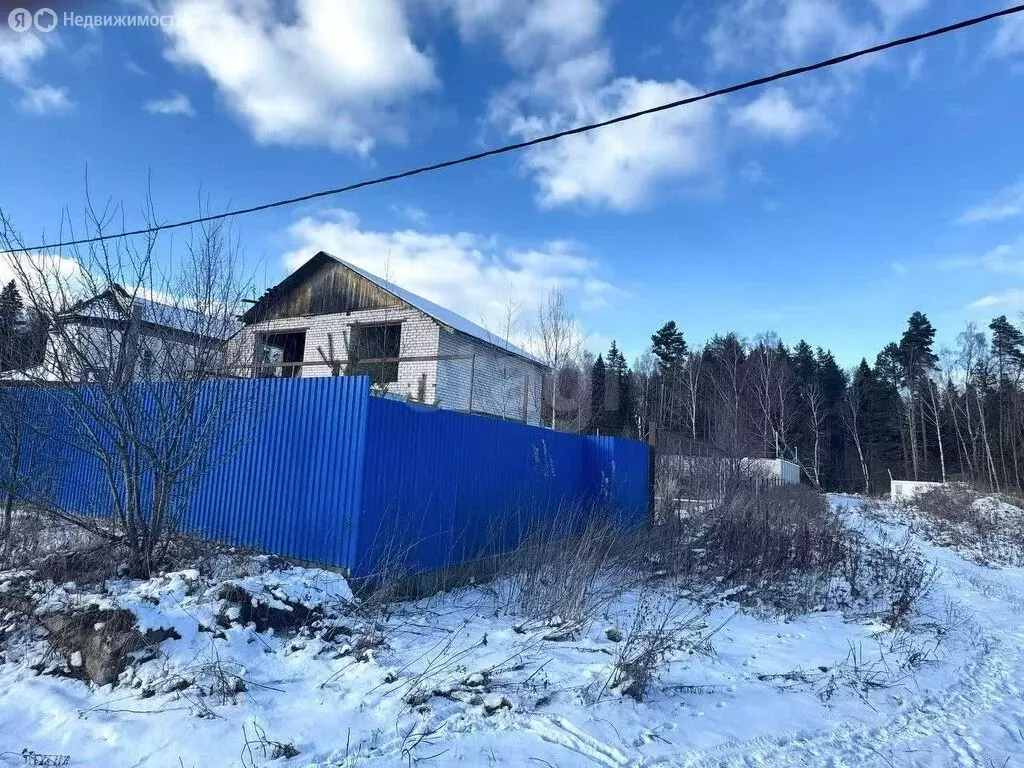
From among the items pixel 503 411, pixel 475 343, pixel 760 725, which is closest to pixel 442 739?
pixel 760 725

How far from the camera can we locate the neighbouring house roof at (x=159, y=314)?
5.79 metres

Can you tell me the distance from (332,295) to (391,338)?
2.12m

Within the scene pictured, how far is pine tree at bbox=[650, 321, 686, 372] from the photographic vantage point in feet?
165

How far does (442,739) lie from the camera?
9.79ft

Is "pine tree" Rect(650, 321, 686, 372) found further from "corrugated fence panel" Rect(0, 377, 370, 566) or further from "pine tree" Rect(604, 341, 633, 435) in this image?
"corrugated fence panel" Rect(0, 377, 370, 566)

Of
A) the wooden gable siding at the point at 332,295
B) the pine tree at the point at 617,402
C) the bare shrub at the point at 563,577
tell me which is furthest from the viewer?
the pine tree at the point at 617,402

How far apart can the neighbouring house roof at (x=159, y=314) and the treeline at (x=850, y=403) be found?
25.4m

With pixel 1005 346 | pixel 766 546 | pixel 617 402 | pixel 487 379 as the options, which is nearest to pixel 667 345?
pixel 617 402

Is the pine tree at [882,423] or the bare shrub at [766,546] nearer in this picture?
the bare shrub at [766,546]

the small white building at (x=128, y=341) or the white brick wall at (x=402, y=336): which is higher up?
the white brick wall at (x=402, y=336)

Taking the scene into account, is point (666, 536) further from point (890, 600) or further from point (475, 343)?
point (475, 343)

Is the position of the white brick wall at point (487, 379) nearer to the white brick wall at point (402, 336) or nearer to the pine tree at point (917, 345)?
the white brick wall at point (402, 336)

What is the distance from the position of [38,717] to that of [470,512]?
4573 mm

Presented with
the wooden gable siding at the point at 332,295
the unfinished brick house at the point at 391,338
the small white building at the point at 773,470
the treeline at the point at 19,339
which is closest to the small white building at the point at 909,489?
the small white building at the point at 773,470
